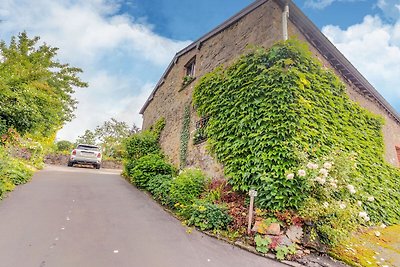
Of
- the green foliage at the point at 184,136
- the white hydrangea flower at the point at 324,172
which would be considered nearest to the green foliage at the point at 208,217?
Result: the white hydrangea flower at the point at 324,172

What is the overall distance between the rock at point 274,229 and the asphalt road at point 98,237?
1.92ft

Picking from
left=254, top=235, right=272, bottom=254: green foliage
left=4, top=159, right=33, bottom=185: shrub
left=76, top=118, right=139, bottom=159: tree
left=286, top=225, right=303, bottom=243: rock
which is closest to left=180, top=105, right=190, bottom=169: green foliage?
left=254, top=235, right=272, bottom=254: green foliage

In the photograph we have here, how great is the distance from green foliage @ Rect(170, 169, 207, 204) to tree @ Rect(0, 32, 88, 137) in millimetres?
5084

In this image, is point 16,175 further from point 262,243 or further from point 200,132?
point 262,243

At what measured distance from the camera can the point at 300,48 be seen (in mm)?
5910

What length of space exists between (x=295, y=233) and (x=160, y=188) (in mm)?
4270

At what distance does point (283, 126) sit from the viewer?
16.7ft

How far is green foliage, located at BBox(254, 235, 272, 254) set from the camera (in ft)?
13.0

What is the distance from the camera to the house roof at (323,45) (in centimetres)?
700

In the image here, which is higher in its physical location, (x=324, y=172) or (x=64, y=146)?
(x=64, y=146)

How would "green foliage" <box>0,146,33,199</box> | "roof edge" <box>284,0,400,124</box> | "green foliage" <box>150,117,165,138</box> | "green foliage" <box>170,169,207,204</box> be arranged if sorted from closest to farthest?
"green foliage" <box>170,169,207,204</box>
"green foliage" <box>0,146,33,199</box>
"roof edge" <box>284,0,400,124</box>
"green foliage" <box>150,117,165,138</box>

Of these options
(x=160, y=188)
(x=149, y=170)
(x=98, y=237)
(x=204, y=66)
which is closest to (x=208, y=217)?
(x=98, y=237)

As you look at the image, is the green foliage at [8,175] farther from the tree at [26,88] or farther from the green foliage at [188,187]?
the green foliage at [188,187]

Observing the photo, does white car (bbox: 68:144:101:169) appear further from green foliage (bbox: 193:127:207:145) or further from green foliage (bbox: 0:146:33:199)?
green foliage (bbox: 193:127:207:145)
